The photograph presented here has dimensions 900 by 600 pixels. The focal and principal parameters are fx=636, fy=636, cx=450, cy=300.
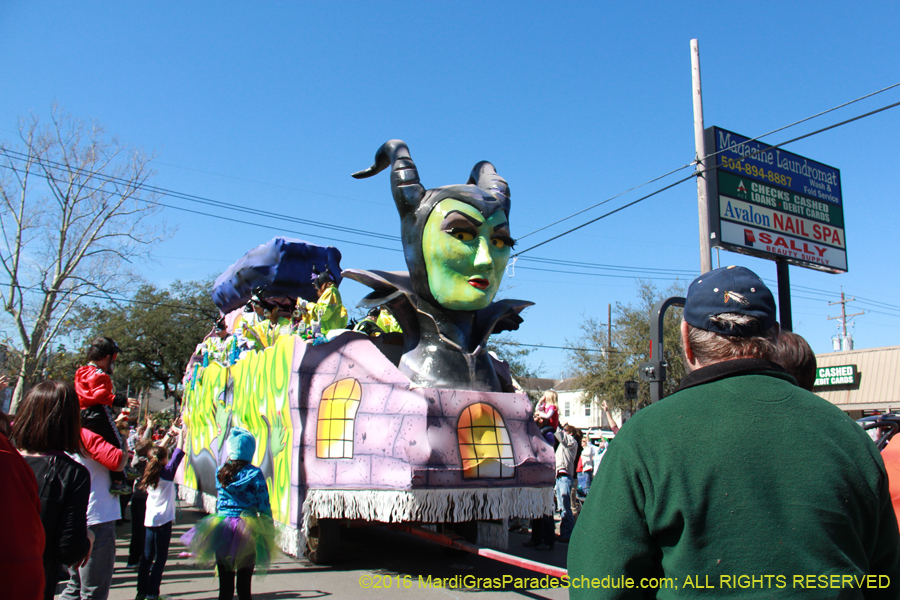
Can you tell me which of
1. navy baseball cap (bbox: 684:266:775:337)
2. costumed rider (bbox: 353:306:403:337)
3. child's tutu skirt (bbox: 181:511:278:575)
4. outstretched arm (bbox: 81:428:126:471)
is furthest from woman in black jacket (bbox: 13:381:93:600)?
costumed rider (bbox: 353:306:403:337)

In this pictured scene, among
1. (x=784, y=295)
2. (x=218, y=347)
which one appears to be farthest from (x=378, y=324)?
(x=784, y=295)

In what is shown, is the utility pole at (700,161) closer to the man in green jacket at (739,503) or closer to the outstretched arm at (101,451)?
the outstretched arm at (101,451)

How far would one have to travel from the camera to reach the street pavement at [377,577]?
5488 millimetres

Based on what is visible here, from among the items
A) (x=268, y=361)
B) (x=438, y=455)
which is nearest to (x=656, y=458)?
(x=438, y=455)

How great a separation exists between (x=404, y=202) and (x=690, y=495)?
5590 millimetres

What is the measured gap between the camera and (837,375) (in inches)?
862

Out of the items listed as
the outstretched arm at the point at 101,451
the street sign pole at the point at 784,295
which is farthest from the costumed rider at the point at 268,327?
the street sign pole at the point at 784,295

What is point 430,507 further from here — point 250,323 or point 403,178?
point 250,323

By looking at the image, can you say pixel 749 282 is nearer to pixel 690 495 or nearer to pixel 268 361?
pixel 690 495

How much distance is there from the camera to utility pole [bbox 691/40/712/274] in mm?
9352

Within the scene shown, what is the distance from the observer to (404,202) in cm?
664

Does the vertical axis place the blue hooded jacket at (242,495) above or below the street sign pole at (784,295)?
below

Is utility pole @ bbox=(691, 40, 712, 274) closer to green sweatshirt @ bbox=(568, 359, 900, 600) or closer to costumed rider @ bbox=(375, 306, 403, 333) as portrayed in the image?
costumed rider @ bbox=(375, 306, 403, 333)

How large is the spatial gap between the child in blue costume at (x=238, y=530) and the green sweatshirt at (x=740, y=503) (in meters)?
3.43
